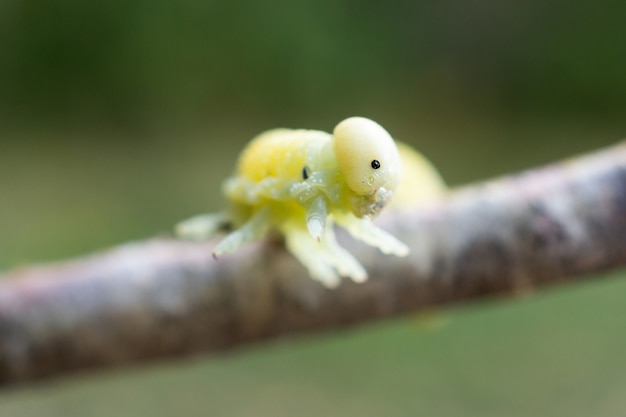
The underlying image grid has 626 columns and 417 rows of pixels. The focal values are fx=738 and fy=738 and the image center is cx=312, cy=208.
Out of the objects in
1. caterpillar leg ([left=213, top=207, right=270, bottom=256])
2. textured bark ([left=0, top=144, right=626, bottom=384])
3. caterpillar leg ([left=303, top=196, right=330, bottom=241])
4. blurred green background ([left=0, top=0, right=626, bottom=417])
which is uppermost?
blurred green background ([left=0, top=0, right=626, bottom=417])

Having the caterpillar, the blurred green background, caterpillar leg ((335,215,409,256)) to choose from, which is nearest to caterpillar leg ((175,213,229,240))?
the caterpillar

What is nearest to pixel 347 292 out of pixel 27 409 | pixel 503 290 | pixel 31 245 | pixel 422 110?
pixel 503 290

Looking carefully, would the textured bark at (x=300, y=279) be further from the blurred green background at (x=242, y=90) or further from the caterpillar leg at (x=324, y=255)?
the blurred green background at (x=242, y=90)

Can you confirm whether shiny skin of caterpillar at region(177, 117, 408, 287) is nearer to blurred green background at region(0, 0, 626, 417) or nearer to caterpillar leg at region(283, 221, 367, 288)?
caterpillar leg at region(283, 221, 367, 288)

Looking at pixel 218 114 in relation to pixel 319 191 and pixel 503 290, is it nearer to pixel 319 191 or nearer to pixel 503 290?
pixel 503 290

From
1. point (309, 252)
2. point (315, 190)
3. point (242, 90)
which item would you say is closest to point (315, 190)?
point (315, 190)

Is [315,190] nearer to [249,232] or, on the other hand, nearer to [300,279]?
[249,232]
